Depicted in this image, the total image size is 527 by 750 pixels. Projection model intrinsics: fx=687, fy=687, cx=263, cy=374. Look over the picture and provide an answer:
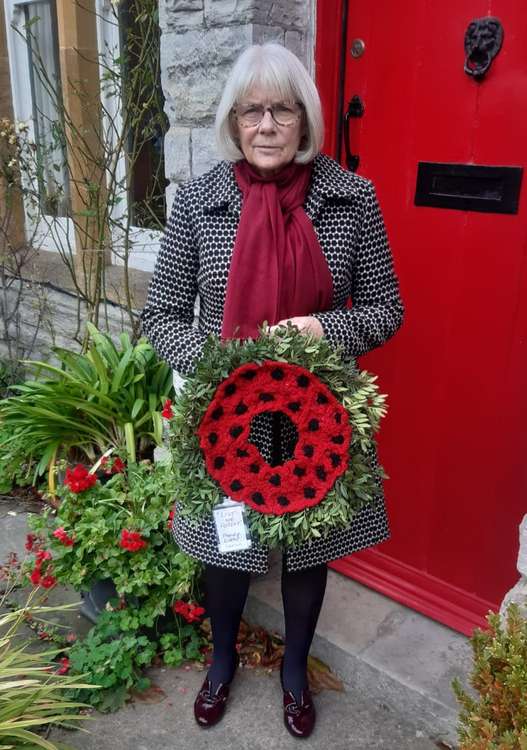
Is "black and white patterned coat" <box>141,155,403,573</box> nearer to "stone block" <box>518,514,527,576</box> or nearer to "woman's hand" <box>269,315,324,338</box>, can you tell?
"woman's hand" <box>269,315,324,338</box>

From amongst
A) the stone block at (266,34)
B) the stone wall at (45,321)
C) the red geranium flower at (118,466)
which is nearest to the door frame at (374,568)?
the stone block at (266,34)

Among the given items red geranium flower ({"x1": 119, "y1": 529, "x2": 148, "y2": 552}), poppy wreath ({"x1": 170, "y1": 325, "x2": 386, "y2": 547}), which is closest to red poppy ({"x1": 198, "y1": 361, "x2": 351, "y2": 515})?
poppy wreath ({"x1": 170, "y1": 325, "x2": 386, "y2": 547})

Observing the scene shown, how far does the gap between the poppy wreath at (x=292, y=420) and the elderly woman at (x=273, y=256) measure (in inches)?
5.3

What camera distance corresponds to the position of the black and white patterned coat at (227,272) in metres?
1.84

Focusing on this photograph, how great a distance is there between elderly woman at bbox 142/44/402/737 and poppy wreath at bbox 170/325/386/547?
0.13 m

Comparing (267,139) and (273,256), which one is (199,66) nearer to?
(267,139)

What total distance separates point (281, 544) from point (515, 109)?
143cm

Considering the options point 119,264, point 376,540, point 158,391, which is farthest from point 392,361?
point 119,264

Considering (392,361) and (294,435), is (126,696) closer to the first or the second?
(294,435)

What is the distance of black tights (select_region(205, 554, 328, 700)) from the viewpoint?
2.05 metres

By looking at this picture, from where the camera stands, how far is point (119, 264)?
4035mm

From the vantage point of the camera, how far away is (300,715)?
2152mm

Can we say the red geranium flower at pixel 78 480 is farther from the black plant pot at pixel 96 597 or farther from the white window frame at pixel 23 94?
the white window frame at pixel 23 94

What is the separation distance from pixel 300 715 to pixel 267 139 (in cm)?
172
